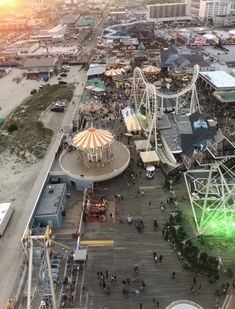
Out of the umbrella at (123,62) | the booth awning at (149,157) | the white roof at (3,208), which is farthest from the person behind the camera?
the umbrella at (123,62)

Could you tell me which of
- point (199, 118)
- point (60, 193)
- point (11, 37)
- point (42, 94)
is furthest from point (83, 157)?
point (11, 37)

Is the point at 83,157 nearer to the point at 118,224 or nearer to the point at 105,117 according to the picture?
the point at 118,224

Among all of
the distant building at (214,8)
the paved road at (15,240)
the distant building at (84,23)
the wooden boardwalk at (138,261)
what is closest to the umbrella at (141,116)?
the paved road at (15,240)

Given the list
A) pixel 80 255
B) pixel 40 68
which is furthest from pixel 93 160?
pixel 40 68

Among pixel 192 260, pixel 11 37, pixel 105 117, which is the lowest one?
pixel 11 37

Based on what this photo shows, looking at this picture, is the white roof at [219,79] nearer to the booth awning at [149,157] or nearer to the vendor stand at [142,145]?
the vendor stand at [142,145]
